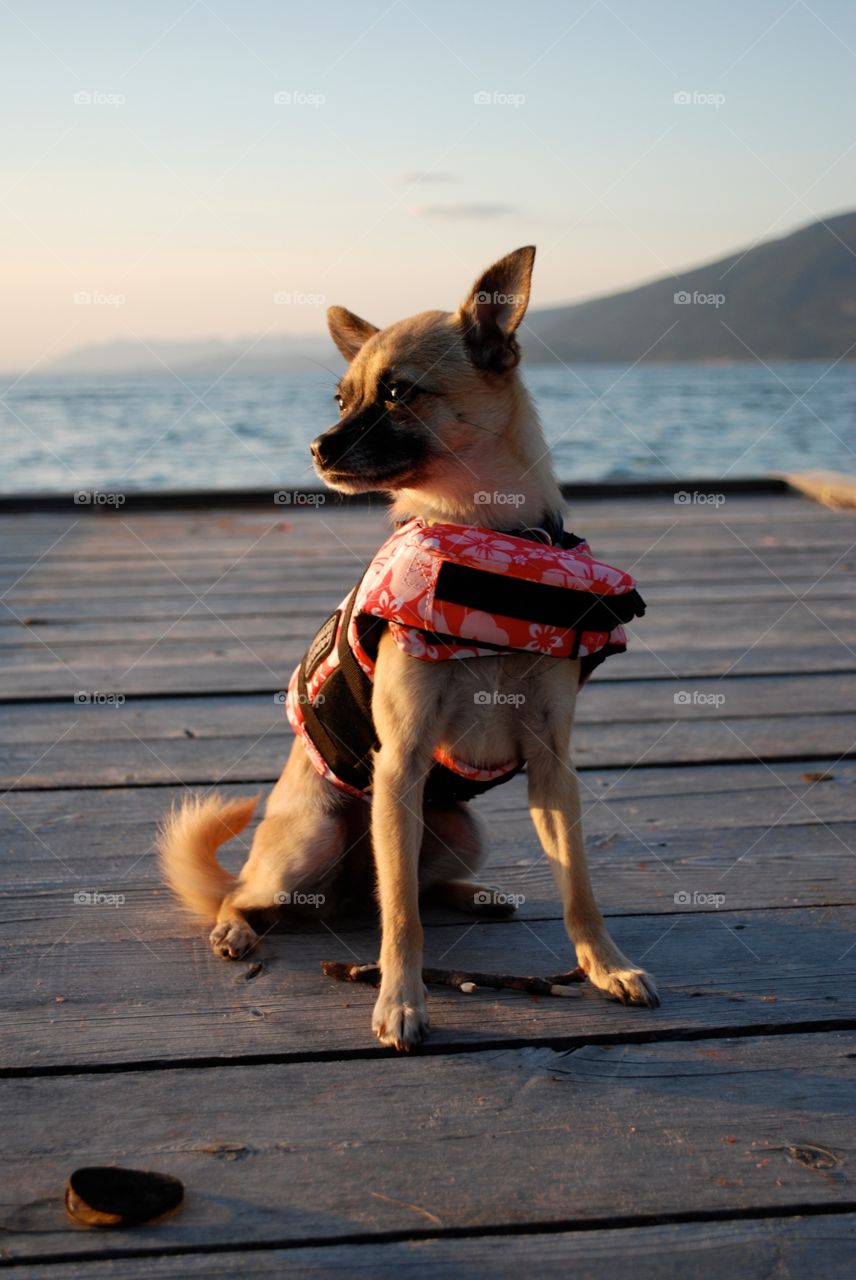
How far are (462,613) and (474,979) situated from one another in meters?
0.65

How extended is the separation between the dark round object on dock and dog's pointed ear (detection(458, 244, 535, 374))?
156cm

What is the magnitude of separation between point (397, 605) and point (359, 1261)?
3.36ft

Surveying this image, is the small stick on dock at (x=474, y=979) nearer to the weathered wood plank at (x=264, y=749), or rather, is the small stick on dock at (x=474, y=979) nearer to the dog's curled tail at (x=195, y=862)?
A: the dog's curled tail at (x=195, y=862)

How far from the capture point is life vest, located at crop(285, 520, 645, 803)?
1944 millimetres

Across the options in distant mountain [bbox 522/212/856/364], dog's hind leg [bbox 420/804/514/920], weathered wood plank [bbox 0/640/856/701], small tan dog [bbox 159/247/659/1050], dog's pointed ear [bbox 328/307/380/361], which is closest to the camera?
small tan dog [bbox 159/247/659/1050]

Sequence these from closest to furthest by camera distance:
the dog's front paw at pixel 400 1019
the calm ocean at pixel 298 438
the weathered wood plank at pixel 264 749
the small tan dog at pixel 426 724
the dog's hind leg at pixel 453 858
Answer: the dog's front paw at pixel 400 1019 < the small tan dog at pixel 426 724 < the dog's hind leg at pixel 453 858 < the weathered wood plank at pixel 264 749 < the calm ocean at pixel 298 438

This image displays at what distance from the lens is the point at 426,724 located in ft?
6.54

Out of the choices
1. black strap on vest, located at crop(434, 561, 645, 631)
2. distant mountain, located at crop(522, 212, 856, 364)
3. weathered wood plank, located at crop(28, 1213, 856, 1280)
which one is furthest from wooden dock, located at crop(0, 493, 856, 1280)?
distant mountain, located at crop(522, 212, 856, 364)

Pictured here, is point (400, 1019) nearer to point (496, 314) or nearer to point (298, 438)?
point (496, 314)

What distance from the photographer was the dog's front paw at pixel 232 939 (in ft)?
6.77

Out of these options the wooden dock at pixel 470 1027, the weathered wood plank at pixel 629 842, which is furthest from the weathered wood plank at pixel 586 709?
the weathered wood plank at pixel 629 842

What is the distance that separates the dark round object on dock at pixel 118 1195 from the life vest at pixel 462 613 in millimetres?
927

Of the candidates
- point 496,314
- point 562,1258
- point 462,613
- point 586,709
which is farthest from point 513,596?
point 586,709

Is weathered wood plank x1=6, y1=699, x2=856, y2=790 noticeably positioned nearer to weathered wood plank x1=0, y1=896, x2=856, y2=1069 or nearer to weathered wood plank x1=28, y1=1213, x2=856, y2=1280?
weathered wood plank x1=0, y1=896, x2=856, y2=1069
